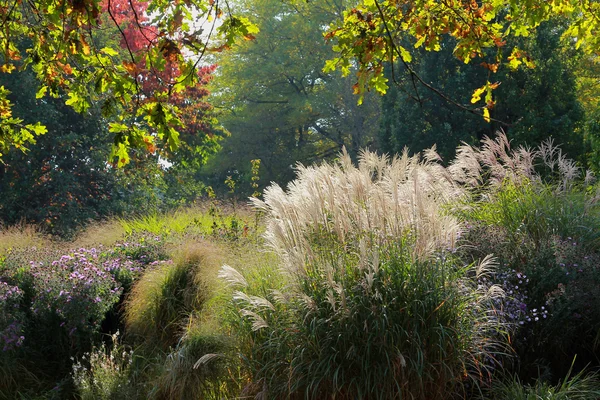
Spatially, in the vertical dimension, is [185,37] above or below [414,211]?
above

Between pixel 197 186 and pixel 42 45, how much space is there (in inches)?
574

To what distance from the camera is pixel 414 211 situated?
4.98m

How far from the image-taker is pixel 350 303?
454 centimetres

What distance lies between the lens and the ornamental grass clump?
4.38 m

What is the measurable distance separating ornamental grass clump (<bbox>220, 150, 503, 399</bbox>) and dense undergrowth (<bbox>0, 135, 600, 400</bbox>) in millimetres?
15

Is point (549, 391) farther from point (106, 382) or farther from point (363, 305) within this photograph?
point (106, 382)

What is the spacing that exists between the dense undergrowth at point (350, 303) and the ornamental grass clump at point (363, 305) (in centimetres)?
1

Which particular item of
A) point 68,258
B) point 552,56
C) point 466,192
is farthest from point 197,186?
point 466,192

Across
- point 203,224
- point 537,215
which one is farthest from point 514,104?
point 537,215

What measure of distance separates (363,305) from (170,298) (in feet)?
9.51

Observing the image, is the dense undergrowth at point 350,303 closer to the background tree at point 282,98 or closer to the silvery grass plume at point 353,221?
the silvery grass plume at point 353,221

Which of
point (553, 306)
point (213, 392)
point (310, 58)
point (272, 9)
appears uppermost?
point (272, 9)

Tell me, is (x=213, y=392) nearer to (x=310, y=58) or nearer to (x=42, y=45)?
(x=42, y=45)

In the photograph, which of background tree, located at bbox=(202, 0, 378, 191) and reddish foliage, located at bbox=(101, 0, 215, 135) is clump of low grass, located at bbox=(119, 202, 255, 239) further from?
background tree, located at bbox=(202, 0, 378, 191)
